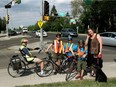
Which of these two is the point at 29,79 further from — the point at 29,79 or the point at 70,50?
the point at 70,50

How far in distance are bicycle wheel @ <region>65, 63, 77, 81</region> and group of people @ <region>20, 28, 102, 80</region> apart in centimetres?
19

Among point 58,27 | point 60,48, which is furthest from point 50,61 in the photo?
point 58,27

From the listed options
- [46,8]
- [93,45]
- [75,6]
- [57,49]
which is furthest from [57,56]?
[75,6]

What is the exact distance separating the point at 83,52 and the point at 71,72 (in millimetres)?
857

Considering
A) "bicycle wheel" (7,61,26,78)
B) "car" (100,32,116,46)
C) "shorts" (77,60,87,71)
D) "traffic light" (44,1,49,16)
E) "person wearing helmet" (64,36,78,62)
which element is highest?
"traffic light" (44,1,49,16)

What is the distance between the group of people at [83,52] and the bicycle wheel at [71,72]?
0.63 feet

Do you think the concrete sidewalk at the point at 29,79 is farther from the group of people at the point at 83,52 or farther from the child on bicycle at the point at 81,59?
the group of people at the point at 83,52

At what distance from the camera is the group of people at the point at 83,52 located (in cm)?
1038

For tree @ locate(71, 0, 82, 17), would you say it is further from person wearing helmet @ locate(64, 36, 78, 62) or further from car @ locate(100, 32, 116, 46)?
person wearing helmet @ locate(64, 36, 78, 62)

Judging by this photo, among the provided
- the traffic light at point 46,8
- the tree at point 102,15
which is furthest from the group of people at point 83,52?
the tree at point 102,15

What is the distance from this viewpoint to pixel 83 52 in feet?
37.5

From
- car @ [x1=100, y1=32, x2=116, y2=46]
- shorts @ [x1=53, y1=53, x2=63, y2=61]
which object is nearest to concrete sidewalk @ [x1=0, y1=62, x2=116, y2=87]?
shorts @ [x1=53, y1=53, x2=63, y2=61]

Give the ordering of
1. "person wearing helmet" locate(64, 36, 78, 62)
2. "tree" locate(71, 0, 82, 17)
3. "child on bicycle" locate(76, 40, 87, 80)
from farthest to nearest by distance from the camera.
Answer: "tree" locate(71, 0, 82, 17)
"person wearing helmet" locate(64, 36, 78, 62)
"child on bicycle" locate(76, 40, 87, 80)

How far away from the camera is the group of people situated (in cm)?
1038
